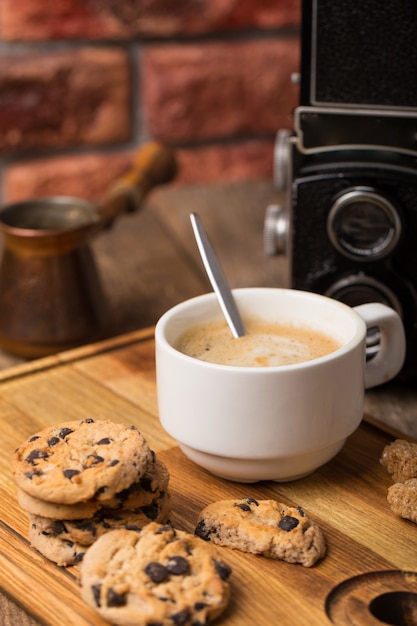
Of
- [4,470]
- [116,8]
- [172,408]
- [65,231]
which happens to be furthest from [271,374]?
[116,8]

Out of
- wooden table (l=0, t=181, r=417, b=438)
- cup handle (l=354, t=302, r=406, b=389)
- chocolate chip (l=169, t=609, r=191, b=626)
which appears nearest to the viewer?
chocolate chip (l=169, t=609, r=191, b=626)

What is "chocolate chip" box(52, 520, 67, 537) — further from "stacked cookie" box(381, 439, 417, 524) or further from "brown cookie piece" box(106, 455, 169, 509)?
"stacked cookie" box(381, 439, 417, 524)

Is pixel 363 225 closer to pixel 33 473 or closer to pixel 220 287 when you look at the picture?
pixel 220 287

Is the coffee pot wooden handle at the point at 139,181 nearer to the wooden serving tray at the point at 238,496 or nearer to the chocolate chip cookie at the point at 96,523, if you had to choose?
the wooden serving tray at the point at 238,496

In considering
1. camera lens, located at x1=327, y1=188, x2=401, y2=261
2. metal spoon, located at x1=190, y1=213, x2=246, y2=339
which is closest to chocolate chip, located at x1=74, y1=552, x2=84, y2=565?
metal spoon, located at x1=190, y1=213, x2=246, y2=339

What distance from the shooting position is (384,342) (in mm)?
775

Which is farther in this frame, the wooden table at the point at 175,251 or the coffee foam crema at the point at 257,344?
the wooden table at the point at 175,251

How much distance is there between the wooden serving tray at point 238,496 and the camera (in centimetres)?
59

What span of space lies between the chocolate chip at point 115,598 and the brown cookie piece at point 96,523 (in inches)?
2.3

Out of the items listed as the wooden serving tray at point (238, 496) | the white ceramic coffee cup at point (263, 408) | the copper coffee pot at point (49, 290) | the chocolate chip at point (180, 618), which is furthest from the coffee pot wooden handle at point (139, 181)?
the chocolate chip at point (180, 618)

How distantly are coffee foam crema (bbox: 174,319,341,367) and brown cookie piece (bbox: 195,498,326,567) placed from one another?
106 mm

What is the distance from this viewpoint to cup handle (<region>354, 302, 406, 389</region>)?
756mm

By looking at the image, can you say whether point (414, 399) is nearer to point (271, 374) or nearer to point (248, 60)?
point (271, 374)

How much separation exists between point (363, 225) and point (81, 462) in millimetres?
338
